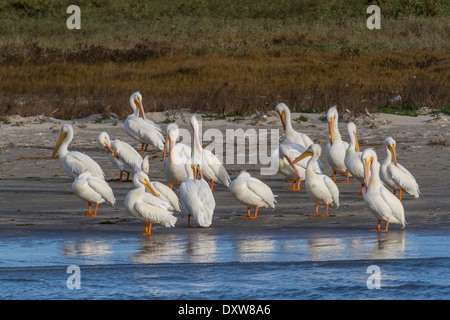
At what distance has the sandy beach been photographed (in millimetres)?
8742

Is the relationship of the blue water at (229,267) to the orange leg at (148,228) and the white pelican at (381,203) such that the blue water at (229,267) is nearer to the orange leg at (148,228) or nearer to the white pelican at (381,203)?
the white pelican at (381,203)

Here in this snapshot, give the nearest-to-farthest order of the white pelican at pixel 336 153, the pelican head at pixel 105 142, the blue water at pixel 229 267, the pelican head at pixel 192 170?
the blue water at pixel 229 267, the pelican head at pixel 192 170, the white pelican at pixel 336 153, the pelican head at pixel 105 142

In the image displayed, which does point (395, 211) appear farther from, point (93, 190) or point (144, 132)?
point (144, 132)

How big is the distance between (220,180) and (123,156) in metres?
1.73

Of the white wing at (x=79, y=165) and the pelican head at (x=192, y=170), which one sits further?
the white wing at (x=79, y=165)

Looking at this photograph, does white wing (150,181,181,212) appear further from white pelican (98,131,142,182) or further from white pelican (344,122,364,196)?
white pelican (344,122,364,196)

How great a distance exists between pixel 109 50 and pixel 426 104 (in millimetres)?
14156

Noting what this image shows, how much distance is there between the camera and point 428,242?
324 inches

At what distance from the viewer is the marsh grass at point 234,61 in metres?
19.5

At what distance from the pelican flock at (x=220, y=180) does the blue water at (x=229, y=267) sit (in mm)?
448

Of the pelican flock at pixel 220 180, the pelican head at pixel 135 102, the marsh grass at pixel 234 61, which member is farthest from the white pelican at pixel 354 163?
the marsh grass at pixel 234 61

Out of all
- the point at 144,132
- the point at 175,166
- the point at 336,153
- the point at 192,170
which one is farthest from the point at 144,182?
the point at 144,132

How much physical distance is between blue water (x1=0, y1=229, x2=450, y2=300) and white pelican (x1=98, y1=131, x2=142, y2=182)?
3.86 m

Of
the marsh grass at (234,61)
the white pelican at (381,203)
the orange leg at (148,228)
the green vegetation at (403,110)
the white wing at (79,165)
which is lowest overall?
the orange leg at (148,228)
